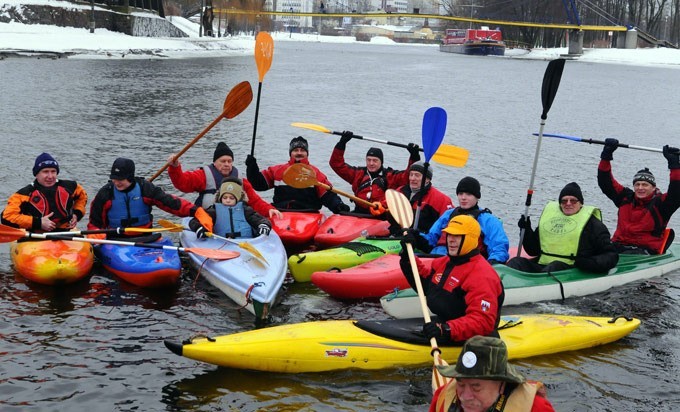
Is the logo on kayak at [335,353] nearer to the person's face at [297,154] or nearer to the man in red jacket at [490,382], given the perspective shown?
the man in red jacket at [490,382]

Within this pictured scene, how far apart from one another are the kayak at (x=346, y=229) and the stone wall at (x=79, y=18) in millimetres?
36185

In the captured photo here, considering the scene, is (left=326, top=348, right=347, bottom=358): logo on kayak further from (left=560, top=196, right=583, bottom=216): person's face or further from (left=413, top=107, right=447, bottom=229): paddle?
(left=560, top=196, right=583, bottom=216): person's face

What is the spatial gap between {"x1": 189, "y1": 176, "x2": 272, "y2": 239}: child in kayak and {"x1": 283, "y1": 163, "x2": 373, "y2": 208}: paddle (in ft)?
3.60

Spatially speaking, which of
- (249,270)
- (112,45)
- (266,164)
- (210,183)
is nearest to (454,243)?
(249,270)

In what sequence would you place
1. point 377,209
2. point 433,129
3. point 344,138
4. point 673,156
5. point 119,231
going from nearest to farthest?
point 119,231 → point 673,156 → point 433,129 → point 377,209 → point 344,138

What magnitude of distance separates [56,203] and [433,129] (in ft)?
13.8

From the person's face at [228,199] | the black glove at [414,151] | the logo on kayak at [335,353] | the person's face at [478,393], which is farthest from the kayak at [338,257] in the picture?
the person's face at [478,393]

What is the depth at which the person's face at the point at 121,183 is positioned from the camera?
8203 mm

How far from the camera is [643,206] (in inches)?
349

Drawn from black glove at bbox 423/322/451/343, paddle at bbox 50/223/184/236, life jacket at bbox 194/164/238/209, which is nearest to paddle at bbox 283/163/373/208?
life jacket at bbox 194/164/238/209

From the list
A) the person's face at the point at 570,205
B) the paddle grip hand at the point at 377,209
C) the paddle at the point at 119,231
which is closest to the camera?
the paddle at the point at 119,231

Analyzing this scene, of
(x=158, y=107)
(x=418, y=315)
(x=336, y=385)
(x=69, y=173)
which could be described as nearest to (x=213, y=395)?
(x=336, y=385)

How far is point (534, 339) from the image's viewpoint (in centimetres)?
671

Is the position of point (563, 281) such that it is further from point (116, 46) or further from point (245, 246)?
point (116, 46)
